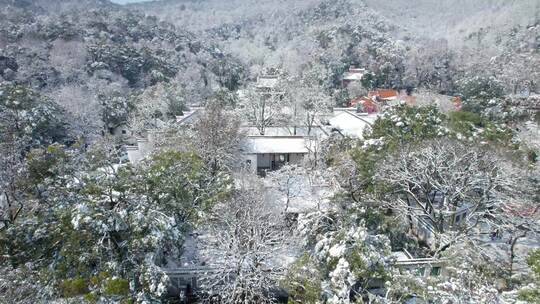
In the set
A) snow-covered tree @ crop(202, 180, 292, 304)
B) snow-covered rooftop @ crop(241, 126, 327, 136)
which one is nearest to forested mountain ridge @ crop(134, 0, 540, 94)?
snow-covered rooftop @ crop(241, 126, 327, 136)

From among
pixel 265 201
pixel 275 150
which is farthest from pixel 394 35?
pixel 265 201

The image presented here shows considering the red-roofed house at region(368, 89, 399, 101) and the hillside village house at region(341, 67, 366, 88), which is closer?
the red-roofed house at region(368, 89, 399, 101)

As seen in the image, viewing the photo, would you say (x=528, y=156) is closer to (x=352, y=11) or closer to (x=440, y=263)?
(x=440, y=263)

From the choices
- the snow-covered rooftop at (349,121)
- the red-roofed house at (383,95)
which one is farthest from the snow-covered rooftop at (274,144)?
the red-roofed house at (383,95)

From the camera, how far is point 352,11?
279 ft

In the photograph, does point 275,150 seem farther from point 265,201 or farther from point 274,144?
point 265,201

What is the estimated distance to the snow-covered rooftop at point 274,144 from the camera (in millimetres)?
21172

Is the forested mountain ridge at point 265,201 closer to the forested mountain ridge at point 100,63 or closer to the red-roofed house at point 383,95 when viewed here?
the forested mountain ridge at point 100,63

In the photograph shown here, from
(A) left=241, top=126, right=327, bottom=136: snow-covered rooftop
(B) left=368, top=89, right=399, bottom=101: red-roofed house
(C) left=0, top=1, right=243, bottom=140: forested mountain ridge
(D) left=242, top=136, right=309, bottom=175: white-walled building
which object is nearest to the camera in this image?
(D) left=242, top=136, right=309, bottom=175: white-walled building

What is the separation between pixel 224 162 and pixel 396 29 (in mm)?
76218

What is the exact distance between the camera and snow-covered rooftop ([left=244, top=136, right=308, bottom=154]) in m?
21.2

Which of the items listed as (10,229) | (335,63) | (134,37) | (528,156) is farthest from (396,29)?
(10,229)

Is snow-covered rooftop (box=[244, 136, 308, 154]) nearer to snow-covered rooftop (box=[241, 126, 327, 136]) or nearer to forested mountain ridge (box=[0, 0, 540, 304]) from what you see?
forested mountain ridge (box=[0, 0, 540, 304])

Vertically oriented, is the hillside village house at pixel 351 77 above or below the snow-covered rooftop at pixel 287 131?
above
